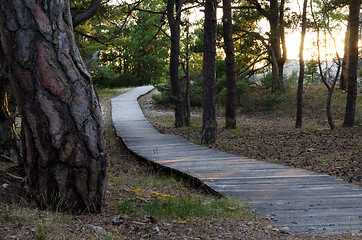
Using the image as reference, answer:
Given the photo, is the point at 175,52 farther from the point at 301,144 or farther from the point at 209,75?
the point at 301,144

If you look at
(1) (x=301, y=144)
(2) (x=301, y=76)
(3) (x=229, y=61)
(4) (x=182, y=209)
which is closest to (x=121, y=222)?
(4) (x=182, y=209)

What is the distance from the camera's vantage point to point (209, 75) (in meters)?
10.9

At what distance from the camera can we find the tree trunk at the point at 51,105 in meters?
3.91

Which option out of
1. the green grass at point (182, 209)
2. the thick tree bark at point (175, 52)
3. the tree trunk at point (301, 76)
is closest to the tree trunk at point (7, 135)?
the green grass at point (182, 209)

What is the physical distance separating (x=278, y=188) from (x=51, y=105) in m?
3.65

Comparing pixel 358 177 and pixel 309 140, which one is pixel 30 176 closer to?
pixel 358 177

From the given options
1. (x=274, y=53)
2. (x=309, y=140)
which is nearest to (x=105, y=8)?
(x=309, y=140)

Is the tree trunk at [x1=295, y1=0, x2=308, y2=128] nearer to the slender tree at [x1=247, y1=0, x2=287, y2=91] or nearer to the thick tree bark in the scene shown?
the thick tree bark

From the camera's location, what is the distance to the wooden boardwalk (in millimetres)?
4363

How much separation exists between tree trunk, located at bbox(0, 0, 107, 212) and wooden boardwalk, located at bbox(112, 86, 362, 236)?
2242 mm

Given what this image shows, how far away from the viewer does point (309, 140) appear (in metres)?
11.8

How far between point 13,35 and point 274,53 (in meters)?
22.2

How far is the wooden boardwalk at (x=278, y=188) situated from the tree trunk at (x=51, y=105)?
2242 millimetres

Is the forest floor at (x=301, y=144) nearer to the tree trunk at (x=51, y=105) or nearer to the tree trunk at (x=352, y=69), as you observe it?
the tree trunk at (x=352, y=69)
